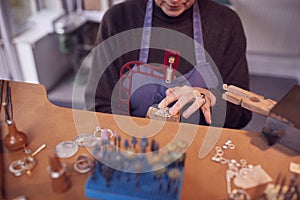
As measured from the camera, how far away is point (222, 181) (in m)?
0.75

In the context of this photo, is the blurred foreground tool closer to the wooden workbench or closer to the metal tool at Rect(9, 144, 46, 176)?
the wooden workbench

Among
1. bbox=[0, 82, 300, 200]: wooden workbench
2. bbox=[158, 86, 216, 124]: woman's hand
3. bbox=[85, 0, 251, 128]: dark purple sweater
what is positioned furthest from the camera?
bbox=[85, 0, 251, 128]: dark purple sweater

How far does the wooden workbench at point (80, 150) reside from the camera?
28.4 inches

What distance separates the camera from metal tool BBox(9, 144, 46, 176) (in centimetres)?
75

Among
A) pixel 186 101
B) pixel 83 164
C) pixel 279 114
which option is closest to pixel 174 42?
pixel 186 101

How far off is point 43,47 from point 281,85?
6.66 ft

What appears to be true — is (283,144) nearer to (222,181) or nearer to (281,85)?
(222,181)

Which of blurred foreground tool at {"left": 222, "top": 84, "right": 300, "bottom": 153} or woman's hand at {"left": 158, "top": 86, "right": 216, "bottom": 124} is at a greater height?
blurred foreground tool at {"left": 222, "top": 84, "right": 300, "bottom": 153}

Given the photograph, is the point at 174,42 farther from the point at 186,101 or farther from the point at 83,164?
the point at 83,164

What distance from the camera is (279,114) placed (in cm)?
82

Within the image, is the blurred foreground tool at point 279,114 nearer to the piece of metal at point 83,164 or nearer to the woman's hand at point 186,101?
the woman's hand at point 186,101

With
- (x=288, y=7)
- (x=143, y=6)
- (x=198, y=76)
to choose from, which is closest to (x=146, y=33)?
(x=143, y=6)

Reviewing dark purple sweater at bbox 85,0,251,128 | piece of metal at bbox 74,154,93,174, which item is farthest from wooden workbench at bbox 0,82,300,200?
dark purple sweater at bbox 85,0,251,128

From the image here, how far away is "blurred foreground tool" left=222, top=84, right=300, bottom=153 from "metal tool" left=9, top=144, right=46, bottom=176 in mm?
560
